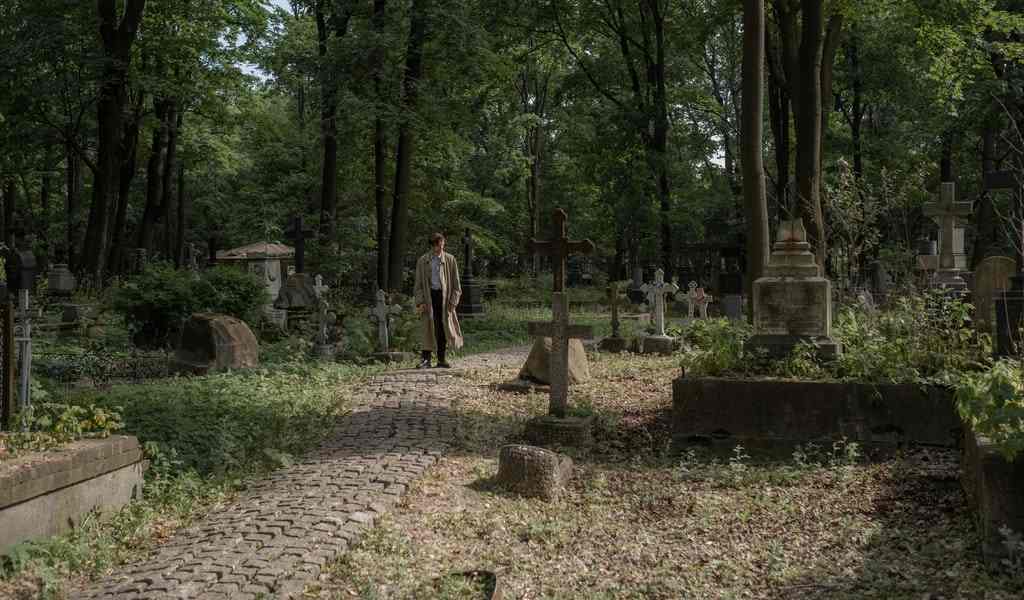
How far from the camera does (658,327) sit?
1477cm

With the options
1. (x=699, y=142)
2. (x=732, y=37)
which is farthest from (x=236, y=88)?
(x=732, y=37)

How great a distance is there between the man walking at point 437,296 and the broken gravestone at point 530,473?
559cm

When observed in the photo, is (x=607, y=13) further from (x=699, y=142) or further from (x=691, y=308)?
(x=691, y=308)

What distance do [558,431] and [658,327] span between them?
23.4ft

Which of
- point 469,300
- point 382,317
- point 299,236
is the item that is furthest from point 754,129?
point 469,300

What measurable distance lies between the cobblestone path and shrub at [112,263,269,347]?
5.87m

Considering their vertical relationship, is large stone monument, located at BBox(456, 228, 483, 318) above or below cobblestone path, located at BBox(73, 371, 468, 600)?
above

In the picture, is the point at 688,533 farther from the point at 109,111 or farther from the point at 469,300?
the point at 109,111

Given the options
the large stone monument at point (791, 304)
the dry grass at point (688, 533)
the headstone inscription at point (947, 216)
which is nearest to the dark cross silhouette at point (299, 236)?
the dry grass at point (688, 533)

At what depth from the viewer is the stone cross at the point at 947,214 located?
14.9 meters

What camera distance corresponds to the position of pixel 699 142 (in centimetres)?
3020

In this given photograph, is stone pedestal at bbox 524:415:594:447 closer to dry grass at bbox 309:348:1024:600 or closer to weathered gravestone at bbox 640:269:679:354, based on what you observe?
dry grass at bbox 309:348:1024:600

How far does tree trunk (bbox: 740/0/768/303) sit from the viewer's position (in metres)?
11.2

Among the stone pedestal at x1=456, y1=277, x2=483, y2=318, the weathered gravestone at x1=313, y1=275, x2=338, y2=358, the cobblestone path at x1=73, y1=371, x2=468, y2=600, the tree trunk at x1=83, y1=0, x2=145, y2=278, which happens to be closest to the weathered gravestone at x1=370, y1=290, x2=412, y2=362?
the weathered gravestone at x1=313, y1=275, x2=338, y2=358
